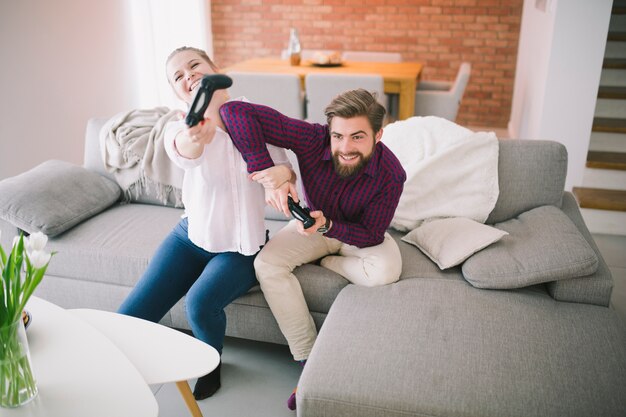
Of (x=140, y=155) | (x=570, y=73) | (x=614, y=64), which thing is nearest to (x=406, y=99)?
(x=570, y=73)

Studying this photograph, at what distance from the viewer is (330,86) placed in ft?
11.8

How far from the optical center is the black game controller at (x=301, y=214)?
1598 millimetres

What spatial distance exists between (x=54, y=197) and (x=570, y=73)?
280cm

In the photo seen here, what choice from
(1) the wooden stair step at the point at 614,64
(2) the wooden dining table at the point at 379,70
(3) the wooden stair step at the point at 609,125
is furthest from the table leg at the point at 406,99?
(1) the wooden stair step at the point at 614,64

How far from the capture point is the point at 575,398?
131 cm

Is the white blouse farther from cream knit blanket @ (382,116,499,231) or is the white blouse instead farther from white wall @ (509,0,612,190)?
white wall @ (509,0,612,190)

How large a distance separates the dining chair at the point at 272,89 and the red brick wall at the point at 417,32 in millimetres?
1918

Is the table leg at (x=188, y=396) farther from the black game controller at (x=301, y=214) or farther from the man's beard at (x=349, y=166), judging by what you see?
the man's beard at (x=349, y=166)

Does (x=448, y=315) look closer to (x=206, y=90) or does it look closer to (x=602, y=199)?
(x=206, y=90)

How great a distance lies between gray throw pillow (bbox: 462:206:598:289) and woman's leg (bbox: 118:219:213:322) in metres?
0.88

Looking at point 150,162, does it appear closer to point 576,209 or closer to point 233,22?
point 576,209

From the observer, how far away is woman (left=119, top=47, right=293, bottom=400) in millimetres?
1633

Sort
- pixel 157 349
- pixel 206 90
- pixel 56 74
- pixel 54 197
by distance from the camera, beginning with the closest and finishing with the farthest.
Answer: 1. pixel 206 90
2. pixel 157 349
3. pixel 54 197
4. pixel 56 74

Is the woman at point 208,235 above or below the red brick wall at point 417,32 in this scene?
below
